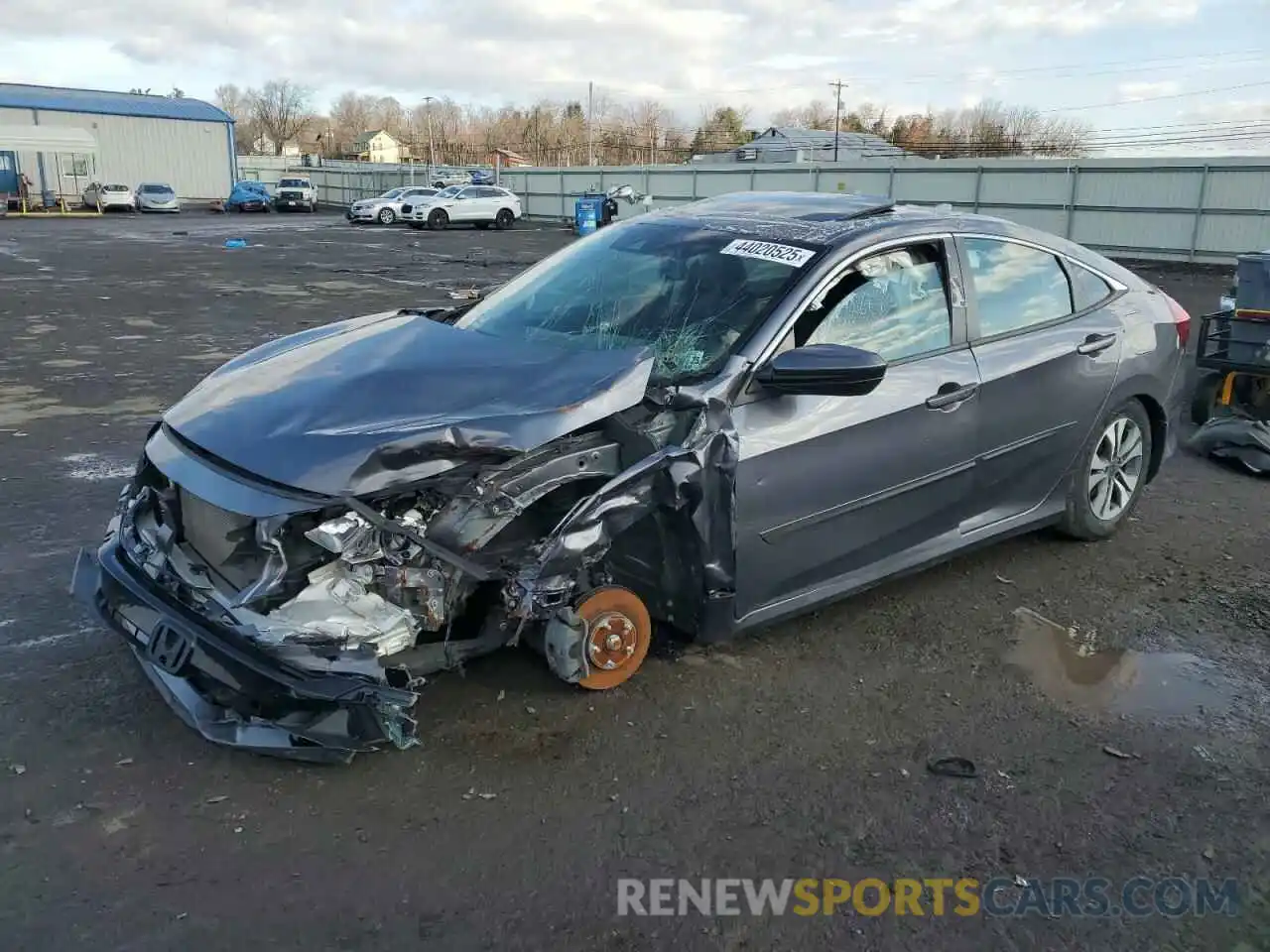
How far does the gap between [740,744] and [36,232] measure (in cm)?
3675

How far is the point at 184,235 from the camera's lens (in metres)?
32.0

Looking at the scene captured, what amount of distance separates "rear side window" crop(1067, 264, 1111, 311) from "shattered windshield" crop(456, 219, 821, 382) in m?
1.69

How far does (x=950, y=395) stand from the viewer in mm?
4125

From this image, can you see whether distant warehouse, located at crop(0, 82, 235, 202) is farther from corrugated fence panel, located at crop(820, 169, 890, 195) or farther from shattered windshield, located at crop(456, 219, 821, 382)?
shattered windshield, located at crop(456, 219, 821, 382)

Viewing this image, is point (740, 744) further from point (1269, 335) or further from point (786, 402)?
point (1269, 335)

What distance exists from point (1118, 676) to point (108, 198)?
52.1m

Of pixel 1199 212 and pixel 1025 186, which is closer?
pixel 1199 212

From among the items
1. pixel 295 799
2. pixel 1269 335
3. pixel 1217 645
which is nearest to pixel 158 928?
pixel 295 799

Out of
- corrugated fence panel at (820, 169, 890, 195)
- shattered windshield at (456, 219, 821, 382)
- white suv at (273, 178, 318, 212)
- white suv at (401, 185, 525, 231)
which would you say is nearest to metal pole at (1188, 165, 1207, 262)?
corrugated fence panel at (820, 169, 890, 195)

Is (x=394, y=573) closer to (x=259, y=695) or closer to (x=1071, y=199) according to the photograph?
(x=259, y=695)

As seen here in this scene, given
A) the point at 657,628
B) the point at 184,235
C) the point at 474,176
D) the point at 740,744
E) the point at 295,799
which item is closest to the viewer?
the point at 295,799

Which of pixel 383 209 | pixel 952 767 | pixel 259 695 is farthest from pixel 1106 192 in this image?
pixel 383 209

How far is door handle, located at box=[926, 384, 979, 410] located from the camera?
4078mm

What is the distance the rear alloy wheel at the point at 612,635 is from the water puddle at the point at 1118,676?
61.4 inches
